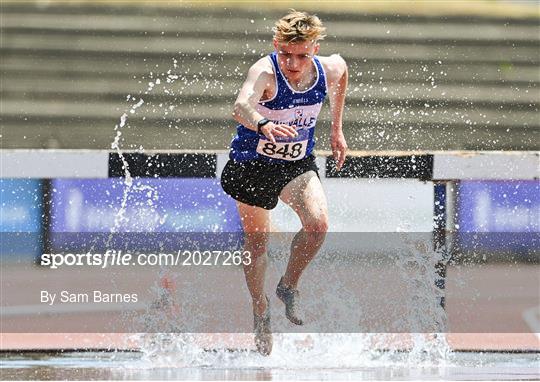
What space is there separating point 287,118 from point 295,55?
0.32 metres

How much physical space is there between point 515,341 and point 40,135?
593 centimetres

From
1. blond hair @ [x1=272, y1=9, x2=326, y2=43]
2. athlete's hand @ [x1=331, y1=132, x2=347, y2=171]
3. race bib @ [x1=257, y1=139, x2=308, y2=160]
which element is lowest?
race bib @ [x1=257, y1=139, x2=308, y2=160]

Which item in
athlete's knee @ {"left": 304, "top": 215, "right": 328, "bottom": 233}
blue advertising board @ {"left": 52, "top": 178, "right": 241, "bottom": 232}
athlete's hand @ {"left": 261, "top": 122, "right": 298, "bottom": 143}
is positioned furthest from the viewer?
blue advertising board @ {"left": 52, "top": 178, "right": 241, "bottom": 232}

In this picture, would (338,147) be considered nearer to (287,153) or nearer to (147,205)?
(287,153)

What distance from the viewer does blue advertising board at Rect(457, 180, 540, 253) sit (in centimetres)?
793

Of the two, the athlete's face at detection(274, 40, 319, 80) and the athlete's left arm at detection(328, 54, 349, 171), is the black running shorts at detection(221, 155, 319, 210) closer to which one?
the athlete's left arm at detection(328, 54, 349, 171)

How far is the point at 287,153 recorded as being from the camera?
Result: 564 cm

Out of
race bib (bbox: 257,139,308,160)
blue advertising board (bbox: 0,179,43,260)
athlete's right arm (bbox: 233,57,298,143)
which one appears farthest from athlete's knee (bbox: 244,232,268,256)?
blue advertising board (bbox: 0,179,43,260)

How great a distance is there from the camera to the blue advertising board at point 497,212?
7.93 meters

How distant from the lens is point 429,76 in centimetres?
1111

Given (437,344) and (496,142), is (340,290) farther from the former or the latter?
(496,142)

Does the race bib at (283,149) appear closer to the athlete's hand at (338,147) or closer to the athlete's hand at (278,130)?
the athlete's hand at (338,147)

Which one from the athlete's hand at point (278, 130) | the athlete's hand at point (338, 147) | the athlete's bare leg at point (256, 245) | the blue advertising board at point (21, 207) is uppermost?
the blue advertising board at point (21, 207)

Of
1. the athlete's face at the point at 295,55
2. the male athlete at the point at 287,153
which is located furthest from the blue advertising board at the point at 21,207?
the athlete's face at the point at 295,55
